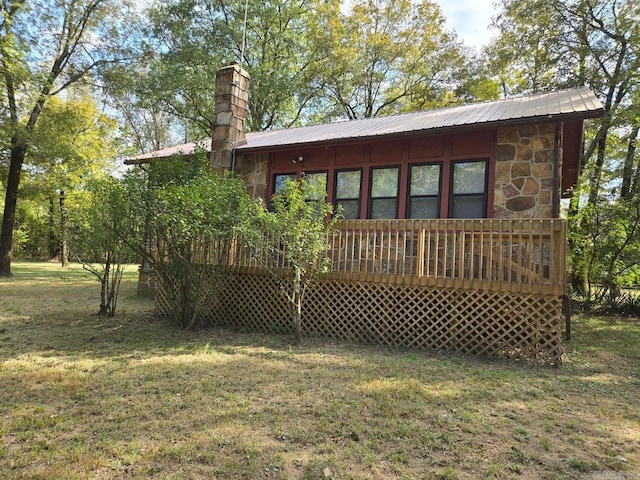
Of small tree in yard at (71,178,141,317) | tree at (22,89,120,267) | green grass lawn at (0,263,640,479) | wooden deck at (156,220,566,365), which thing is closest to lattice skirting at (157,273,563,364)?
wooden deck at (156,220,566,365)


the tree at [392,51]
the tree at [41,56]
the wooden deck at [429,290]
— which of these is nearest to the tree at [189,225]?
the wooden deck at [429,290]

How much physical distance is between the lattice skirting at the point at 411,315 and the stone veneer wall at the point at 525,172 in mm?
2009

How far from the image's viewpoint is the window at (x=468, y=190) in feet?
24.0

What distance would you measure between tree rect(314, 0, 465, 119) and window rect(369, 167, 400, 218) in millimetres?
13429

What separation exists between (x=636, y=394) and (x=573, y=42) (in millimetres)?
14308

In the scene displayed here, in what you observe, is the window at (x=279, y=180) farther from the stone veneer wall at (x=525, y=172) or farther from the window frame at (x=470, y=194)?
the stone veneer wall at (x=525, y=172)

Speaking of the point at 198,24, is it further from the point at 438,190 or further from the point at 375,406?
the point at 375,406

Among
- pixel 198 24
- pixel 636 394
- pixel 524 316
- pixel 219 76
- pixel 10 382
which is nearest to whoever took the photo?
pixel 10 382

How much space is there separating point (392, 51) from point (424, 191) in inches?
580

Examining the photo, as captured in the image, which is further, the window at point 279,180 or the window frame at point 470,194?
the window at point 279,180

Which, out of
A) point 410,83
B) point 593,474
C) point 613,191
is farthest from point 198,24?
Answer: point 593,474

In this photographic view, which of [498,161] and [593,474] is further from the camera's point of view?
[498,161]

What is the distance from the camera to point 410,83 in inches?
813

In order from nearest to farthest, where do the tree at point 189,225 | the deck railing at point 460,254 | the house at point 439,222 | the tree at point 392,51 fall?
1. the deck railing at point 460,254
2. the house at point 439,222
3. the tree at point 189,225
4. the tree at point 392,51
